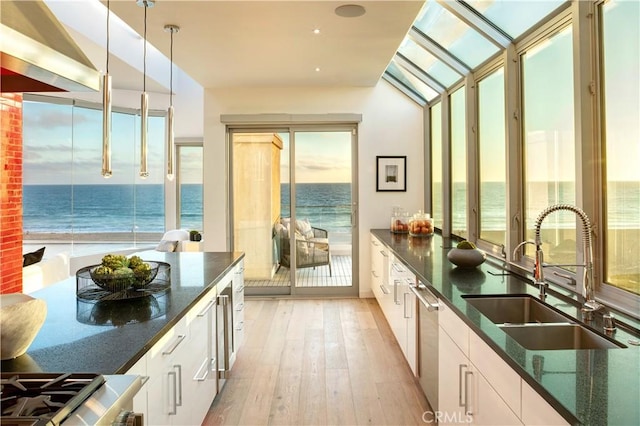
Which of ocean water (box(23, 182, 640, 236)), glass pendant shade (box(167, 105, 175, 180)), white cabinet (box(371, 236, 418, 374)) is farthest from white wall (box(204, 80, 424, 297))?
glass pendant shade (box(167, 105, 175, 180))

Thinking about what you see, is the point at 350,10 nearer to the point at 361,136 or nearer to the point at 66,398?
Answer: the point at 361,136

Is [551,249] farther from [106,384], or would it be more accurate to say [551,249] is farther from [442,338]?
[106,384]

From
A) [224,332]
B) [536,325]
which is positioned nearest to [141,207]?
[224,332]

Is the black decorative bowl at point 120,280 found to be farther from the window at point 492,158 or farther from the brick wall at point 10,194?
the brick wall at point 10,194

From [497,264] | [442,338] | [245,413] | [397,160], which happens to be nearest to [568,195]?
[497,264]

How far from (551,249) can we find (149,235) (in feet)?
25.4

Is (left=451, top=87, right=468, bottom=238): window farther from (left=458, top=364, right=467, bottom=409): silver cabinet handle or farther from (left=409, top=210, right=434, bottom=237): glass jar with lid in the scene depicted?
(left=458, top=364, right=467, bottom=409): silver cabinet handle

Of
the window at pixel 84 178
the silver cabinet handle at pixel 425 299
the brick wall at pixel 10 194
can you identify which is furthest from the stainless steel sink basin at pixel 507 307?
the window at pixel 84 178

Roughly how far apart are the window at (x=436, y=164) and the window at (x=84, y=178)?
557 centimetres

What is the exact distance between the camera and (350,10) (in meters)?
3.19

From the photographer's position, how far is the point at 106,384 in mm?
1225

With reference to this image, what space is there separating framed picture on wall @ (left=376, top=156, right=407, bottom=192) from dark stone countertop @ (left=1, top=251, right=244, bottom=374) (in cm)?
355

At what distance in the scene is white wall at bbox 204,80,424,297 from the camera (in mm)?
5559

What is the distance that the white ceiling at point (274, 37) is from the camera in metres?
3.12
